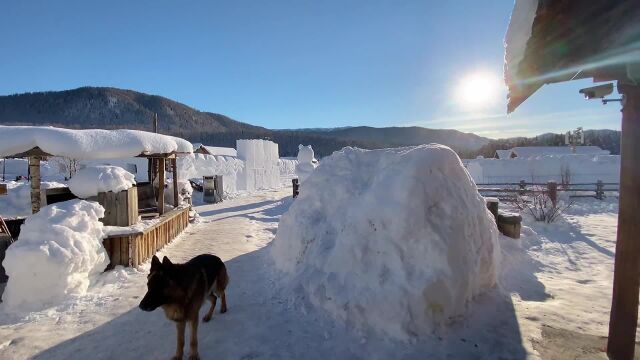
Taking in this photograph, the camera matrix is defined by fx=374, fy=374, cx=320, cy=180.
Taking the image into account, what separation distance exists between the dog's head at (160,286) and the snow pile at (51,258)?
2.97 meters

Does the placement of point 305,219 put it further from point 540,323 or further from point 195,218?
point 195,218

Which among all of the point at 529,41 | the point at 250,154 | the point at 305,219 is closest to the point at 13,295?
the point at 305,219

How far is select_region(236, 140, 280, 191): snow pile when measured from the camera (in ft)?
105

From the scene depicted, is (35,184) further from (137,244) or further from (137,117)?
(137,117)

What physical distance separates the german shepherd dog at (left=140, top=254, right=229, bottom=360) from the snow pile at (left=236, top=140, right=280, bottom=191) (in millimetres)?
27178

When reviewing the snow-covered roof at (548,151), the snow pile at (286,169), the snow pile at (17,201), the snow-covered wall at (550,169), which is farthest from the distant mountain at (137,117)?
the snow pile at (17,201)

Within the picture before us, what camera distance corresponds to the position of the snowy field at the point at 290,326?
411cm

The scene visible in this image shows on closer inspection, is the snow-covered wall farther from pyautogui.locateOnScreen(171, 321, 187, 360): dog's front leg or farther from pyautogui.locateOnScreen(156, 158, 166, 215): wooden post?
pyautogui.locateOnScreen(171, 321, 187, 360): dog's front leg

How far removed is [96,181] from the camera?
7141 mm

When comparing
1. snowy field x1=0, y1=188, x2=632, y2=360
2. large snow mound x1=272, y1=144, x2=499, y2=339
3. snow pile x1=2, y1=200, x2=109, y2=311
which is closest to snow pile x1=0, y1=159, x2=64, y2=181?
snow pile x1=2, y1=200, x2=109, y2=311

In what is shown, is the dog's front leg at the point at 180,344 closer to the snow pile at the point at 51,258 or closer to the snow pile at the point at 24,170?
the snow pile at the point at 51,258

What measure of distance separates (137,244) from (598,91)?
7.62 m

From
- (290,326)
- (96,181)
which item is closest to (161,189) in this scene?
(96,181)

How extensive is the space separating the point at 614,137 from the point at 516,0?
118 metres
